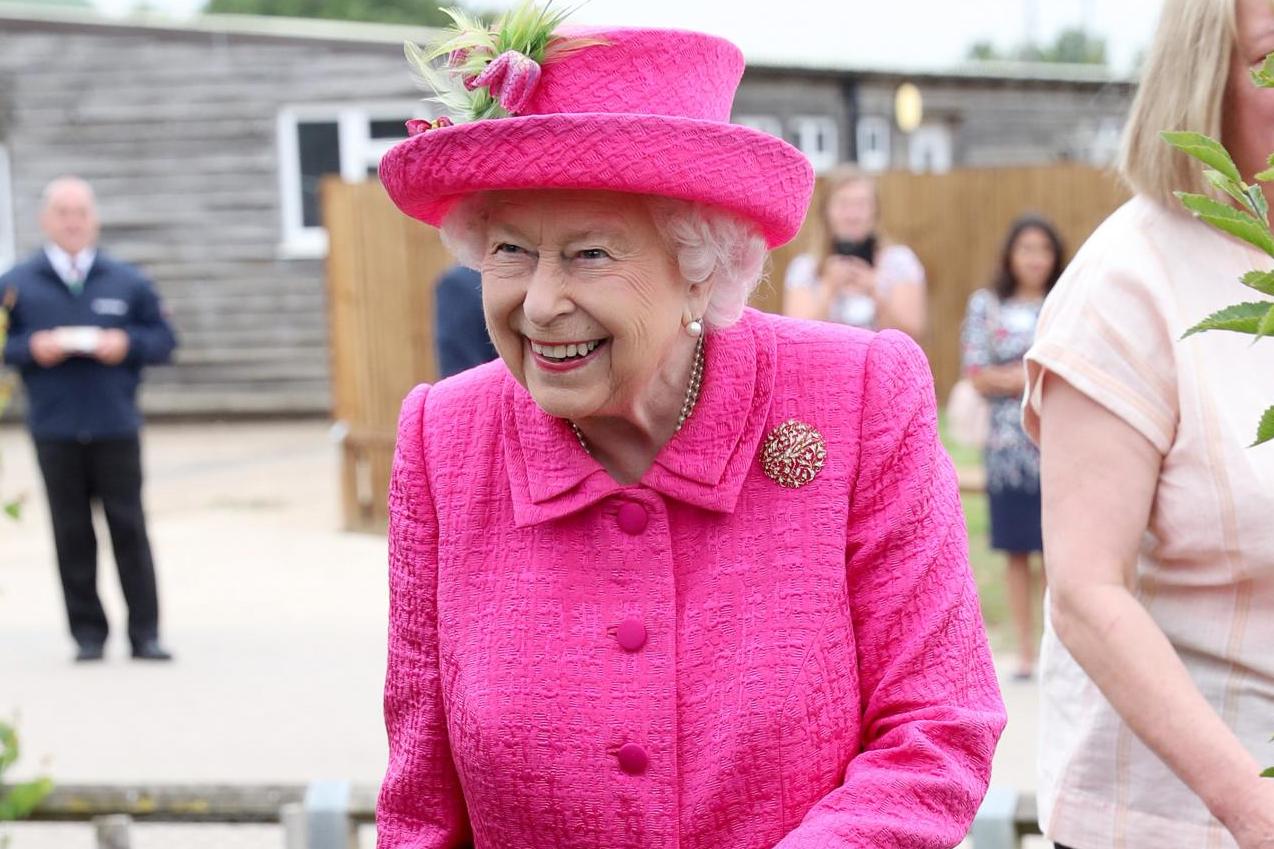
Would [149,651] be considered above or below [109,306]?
below

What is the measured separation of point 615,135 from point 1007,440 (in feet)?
18.1

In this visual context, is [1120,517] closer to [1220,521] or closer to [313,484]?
[1220,521]

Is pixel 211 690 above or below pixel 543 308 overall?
below

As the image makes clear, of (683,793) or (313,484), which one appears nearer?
(683,793)

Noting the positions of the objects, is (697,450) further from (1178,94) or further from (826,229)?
(826,229)

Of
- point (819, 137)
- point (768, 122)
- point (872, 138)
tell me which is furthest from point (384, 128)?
point (872, 138)

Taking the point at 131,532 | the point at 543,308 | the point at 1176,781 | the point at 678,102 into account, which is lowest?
the point at 131,532

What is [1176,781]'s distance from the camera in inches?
93.1

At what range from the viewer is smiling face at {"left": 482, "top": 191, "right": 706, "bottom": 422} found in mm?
2113

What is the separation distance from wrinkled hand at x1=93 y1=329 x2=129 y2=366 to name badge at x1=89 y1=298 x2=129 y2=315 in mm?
108

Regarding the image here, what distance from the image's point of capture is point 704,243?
7.12ft

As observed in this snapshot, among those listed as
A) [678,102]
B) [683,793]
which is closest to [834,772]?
[683,793]

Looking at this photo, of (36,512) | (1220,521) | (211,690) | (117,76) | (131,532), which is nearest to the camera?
(1220,521)

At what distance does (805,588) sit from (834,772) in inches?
8.8
